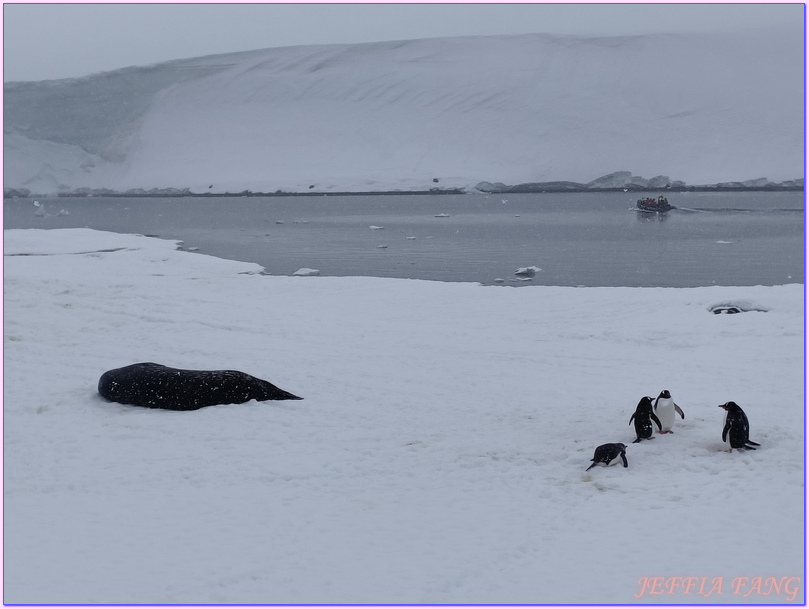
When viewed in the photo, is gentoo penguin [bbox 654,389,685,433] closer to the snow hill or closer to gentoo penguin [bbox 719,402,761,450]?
gentoo penguin [bbox 719,402,761,450]

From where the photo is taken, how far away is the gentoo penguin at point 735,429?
599 cm

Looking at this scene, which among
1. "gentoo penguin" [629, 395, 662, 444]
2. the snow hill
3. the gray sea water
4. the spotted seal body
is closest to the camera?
"gentoo penguin" [629, 395, 662, 444]

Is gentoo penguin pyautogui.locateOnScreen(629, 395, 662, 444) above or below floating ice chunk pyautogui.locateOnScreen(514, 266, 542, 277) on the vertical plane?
below

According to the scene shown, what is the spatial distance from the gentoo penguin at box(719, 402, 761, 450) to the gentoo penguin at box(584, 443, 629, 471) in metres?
0.80

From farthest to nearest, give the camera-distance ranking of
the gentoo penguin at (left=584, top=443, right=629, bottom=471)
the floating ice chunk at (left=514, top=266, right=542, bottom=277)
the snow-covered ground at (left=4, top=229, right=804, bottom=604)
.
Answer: the floating ice chunk at (left=514, top=266, right=542, bottom=277) < the gentoo penguin at (left=584, top=443, right=629, bottom=471) < the snow-covered ground at (left=4, top=229, right=804, bottom=604)

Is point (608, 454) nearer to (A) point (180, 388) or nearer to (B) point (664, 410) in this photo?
(B) point (664, 410)

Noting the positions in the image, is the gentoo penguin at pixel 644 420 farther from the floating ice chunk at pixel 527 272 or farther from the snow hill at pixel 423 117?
the snow hill at pixel 423 117

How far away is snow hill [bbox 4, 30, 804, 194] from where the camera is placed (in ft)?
234

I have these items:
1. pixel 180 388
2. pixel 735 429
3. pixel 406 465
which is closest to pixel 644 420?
pixel 735 429

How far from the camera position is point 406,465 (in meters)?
5.96

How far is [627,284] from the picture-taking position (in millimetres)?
19094

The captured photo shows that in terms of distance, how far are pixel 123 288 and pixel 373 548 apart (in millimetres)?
10248

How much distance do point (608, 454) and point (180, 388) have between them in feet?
12.1

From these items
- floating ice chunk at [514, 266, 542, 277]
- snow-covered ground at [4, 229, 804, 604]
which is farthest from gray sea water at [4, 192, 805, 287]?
snow-covered ground at [4, 229, 804, 604]
